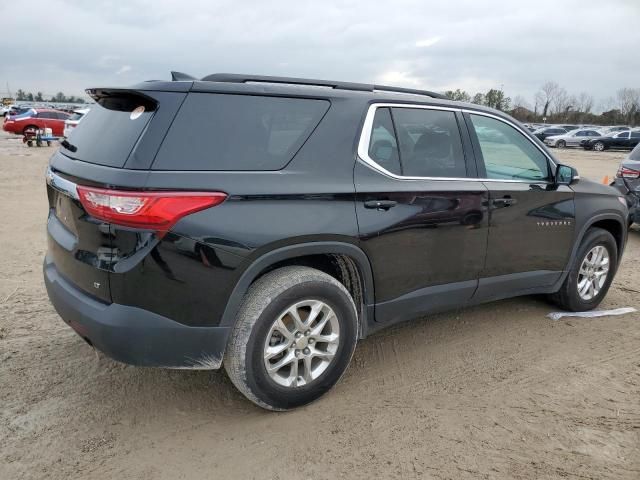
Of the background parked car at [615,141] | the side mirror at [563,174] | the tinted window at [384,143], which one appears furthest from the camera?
the background parked car at [615,141]

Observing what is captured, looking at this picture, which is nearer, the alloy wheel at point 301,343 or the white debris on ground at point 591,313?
the alloy wheel at point 301,343

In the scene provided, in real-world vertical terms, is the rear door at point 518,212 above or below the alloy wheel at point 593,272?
above

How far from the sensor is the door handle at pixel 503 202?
3.71 m

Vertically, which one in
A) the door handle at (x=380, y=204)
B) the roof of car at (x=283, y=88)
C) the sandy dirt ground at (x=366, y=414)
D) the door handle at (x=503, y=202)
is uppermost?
the roof of car at (x=283, y=88)

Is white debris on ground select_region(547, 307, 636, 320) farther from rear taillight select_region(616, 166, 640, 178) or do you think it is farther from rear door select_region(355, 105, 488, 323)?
rear taillight select_region(616, 166, 640, 178)

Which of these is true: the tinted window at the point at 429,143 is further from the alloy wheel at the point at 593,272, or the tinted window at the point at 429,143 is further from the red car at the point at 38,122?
the red car at the point at 38,122

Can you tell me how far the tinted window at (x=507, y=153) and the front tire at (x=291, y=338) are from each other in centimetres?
163

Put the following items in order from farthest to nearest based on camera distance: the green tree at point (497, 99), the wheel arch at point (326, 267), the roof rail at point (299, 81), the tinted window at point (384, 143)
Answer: the green tree at point (497, 99) → the tinted window at point (384, 143) → the roof rail at point (299, 81) → the wheel arch at point (326, 267)

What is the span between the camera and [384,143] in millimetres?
3242

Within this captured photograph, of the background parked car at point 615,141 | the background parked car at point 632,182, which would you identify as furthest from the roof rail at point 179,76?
the background parked car at point 615,141

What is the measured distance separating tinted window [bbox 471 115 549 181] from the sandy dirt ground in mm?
1286

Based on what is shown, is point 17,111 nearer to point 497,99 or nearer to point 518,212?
point 518,212

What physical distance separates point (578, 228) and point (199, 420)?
3.34 m

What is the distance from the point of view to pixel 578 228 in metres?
4.35
